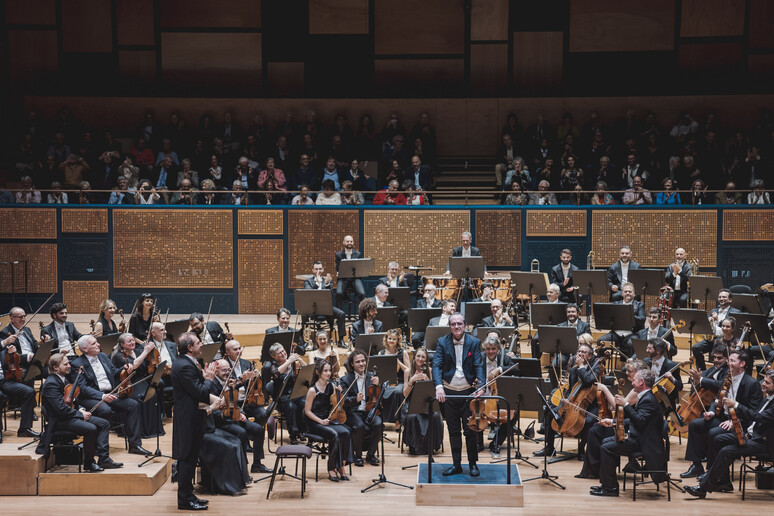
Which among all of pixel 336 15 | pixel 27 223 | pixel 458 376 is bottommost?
pixel 458 376

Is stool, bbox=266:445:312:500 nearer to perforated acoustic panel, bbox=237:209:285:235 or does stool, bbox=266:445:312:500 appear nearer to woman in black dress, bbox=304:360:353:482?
woman in black dress, bbox=304:360:353:482

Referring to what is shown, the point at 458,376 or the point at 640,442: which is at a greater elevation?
the point at 458,376

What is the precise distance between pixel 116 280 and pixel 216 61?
A: 505cm

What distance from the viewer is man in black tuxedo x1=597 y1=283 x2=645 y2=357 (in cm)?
1065

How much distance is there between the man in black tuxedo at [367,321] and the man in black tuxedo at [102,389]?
2782 mm

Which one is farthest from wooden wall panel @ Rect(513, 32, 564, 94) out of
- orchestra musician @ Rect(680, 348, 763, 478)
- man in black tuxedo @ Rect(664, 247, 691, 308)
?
orchestra musician @ Rect(680, 348, 763, 478)

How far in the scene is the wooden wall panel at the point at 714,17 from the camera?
1627 centimetres

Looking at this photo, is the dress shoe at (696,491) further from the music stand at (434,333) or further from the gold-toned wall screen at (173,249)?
the gold-toned wall screen at (173,249)

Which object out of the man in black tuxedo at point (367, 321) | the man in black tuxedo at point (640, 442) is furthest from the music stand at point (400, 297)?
the man in black tuxedo at point (640, 442)

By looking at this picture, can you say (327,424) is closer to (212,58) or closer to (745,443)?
(745,443)

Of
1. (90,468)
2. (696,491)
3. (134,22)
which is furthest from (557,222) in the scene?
(134,22)

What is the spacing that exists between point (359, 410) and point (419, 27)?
33.1ft

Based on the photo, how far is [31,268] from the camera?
14031mm

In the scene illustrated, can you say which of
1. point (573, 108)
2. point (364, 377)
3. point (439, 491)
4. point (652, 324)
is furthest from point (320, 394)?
point (573, 108)
